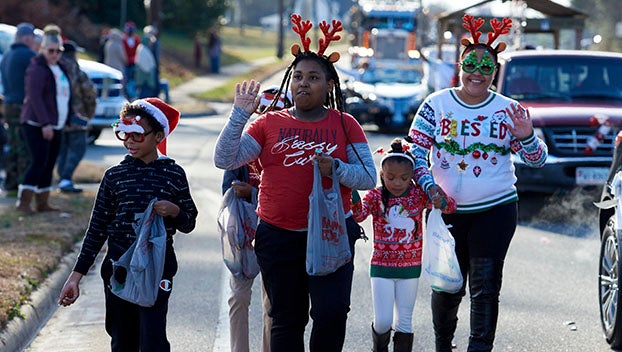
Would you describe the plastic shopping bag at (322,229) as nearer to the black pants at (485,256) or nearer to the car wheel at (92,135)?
the black pants at (485,256)

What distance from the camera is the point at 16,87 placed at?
42.8 ft

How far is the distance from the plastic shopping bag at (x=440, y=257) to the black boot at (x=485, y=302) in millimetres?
117

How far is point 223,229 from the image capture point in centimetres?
623

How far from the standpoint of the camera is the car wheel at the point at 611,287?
23.2 feet

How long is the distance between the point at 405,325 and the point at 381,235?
499mm

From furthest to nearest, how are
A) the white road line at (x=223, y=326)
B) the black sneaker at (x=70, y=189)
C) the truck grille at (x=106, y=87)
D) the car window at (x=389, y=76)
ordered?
the car window at (x=389, y=76), the truck grille at (x=106, y=87), the black sneaker at (x=70, y=189), the white road line at (x=223, y=326)

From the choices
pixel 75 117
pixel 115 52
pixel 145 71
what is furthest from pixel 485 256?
pixel 115 52

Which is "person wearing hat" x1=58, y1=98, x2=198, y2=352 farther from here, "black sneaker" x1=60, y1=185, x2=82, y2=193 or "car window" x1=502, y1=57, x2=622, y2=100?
"car window" x1=502, y1=57, x2=622, y2=100

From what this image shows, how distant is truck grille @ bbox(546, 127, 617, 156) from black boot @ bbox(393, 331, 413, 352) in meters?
6.91

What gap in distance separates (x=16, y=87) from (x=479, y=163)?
26.1 ft

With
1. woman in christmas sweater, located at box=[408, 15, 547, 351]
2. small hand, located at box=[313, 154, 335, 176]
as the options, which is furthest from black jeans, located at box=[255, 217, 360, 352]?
woman in christmas sweater, located at box=[408, 15, 547, 351]

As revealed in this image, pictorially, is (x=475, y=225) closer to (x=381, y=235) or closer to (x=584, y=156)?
(x=381, y=235)

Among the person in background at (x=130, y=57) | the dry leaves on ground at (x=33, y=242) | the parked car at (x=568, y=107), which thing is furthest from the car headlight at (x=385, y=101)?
the dry leaves on ground at (x=33, y=242)

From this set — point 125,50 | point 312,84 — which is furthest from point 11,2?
point 312,84
